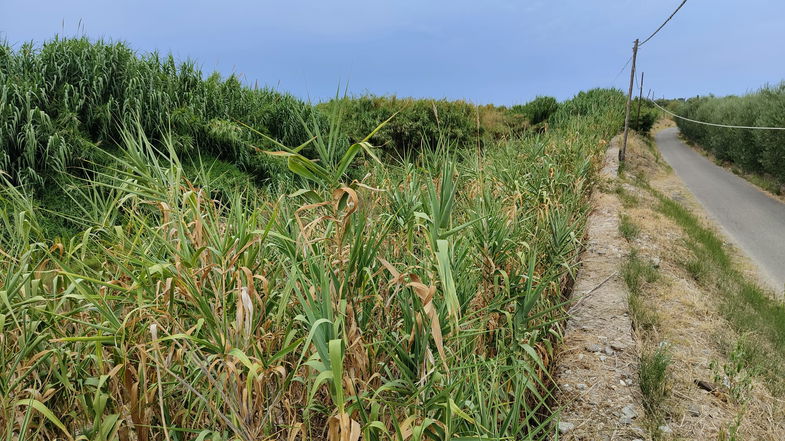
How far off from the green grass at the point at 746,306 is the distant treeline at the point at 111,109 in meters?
3.19

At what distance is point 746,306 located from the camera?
5543 millimetres

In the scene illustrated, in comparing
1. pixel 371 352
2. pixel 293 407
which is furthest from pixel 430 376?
pixel 293 407

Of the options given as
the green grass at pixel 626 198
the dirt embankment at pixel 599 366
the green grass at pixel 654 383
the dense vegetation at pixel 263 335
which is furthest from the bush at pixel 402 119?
the dense vegetation at pixel 263 335

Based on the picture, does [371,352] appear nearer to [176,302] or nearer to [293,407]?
[293,407]

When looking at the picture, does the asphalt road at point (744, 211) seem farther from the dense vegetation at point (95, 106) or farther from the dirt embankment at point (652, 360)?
the dense vegetation at point (95, 106)

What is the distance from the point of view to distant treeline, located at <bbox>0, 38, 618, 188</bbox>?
7.31 m

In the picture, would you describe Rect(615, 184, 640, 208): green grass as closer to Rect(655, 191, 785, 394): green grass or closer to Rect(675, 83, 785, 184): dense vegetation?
Rect(655, 191, 785, 394): green grass

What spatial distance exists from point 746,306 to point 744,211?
906cm

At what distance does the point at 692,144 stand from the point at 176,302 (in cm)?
3554

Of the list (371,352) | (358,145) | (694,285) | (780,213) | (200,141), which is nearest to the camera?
(358,145)

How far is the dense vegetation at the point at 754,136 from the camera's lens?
584 inches

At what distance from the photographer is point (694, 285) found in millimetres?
5738

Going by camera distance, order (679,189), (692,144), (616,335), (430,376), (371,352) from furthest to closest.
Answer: (692,144) → (679,189) → (616,335) → (371,352) → (430,376)

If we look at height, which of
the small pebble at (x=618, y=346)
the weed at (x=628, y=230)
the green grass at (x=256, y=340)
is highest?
the green grass at (x=256, y=340)
